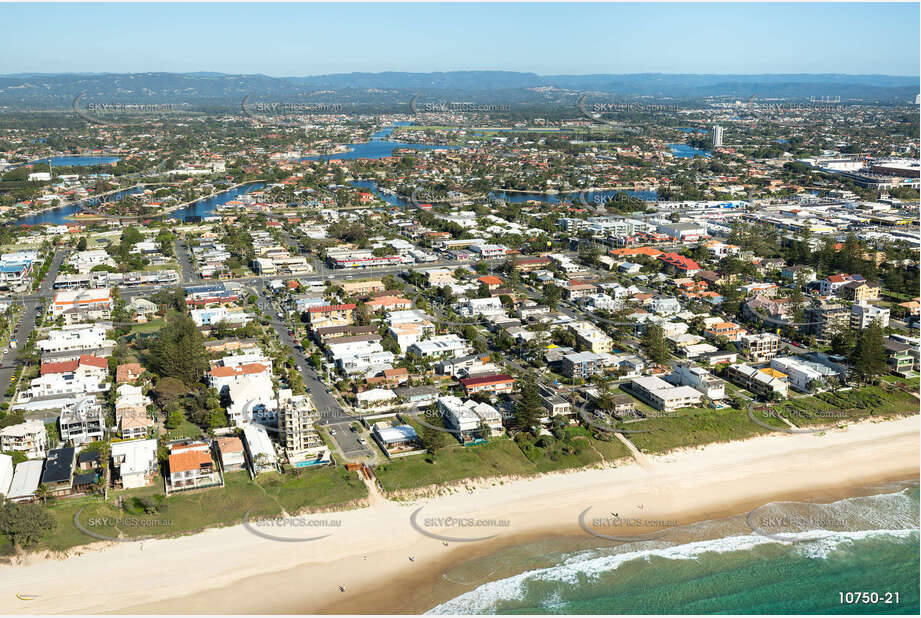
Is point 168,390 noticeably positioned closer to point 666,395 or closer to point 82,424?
point 82,424

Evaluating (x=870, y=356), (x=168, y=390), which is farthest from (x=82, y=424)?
(x=870, y=356)

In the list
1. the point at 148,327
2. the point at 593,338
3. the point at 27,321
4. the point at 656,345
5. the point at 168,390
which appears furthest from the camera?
the point at 27,321

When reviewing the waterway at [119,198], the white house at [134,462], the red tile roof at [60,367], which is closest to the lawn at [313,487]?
the white house at [134,462]

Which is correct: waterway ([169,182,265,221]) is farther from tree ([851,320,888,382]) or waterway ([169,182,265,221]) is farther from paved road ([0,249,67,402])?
tree ([851,320,888,382])
